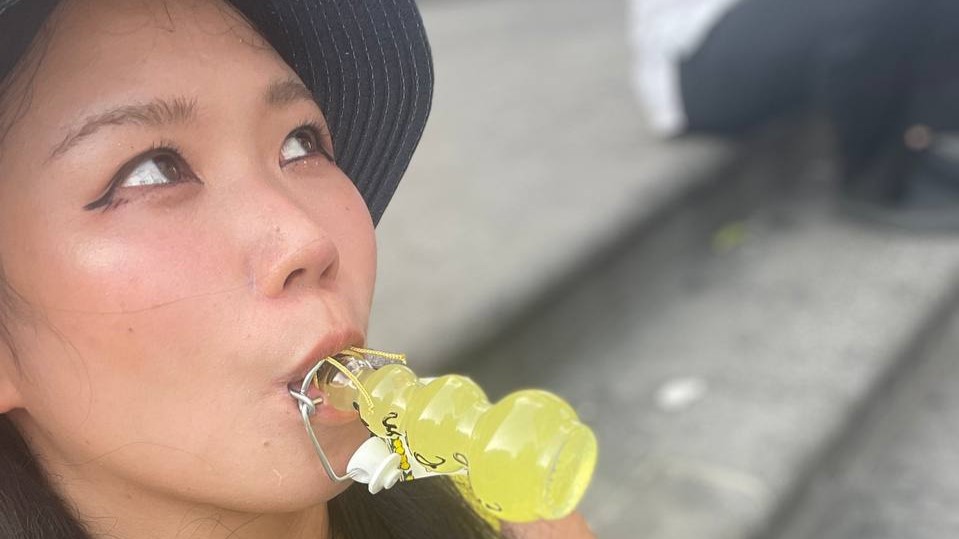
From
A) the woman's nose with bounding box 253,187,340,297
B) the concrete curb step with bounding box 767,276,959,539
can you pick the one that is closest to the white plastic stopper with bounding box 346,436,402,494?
the woman's nose with bounding box 253,187,340,297

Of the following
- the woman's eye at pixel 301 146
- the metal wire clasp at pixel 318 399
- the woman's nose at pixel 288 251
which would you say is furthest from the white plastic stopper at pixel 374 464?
the woman's eye at pixel 301 146

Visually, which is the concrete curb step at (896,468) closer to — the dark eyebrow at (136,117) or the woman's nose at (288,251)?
the woman's nose at (288,251)

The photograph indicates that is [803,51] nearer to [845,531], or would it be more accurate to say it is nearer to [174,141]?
[845,531]

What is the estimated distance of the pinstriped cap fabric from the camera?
1079 millimetres

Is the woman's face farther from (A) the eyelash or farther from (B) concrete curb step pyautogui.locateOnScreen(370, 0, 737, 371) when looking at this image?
(B) concrete curb step pyautogui.locateOnScreen(370, 0, 737, 371)

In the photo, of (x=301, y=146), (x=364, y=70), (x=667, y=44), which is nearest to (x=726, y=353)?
(x=667, y=44)

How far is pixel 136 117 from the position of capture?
86cm

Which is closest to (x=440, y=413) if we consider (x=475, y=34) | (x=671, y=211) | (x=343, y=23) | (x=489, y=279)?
(x=343, y=23)

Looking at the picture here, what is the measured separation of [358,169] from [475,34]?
3512 millimetres

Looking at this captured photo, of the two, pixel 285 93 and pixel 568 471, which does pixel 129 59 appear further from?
pixel 568 471

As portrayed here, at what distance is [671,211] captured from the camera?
9.62ft

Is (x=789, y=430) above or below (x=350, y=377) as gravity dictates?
below

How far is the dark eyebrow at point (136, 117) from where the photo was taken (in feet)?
2.79

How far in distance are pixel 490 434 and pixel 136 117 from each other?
0.39 meters
